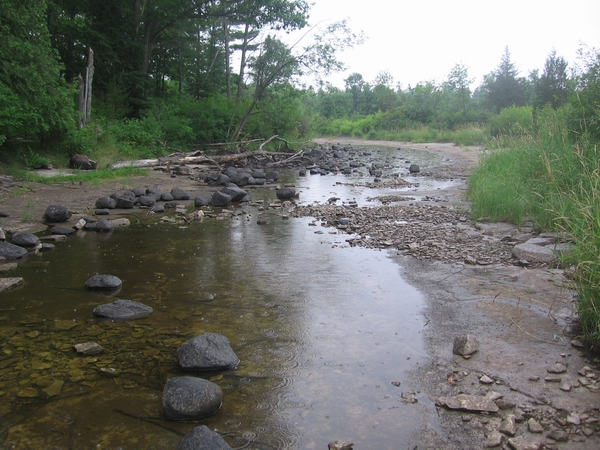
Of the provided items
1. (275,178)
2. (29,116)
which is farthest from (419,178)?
(29,116)

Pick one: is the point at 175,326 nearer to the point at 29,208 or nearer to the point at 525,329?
the point at 525,329

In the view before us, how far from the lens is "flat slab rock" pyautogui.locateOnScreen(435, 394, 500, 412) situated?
356 cm

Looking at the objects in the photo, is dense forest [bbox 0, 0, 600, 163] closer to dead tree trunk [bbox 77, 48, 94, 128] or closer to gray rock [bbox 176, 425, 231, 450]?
dead tree trunk [bbox 77, 48, 94, 128]

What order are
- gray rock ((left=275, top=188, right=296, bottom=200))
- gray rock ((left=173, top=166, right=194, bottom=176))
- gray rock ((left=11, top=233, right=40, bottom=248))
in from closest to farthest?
gray rock ((left=11, top=233, right=40, bottom=248)), gray rock ((left=275, top=188, right=296, bottom=200)), gray rock ((left=173, top=166, right=194, bottom=176))

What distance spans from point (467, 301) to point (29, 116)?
494 inches

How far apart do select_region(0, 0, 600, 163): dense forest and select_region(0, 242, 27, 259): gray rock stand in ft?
19.5

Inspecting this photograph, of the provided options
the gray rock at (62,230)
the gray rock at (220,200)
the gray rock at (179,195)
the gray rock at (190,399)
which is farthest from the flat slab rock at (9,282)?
the gray rock at (179,195)

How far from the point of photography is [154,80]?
84.8ft

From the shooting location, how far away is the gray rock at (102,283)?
245 inches

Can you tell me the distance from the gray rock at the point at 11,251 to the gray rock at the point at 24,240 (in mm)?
349

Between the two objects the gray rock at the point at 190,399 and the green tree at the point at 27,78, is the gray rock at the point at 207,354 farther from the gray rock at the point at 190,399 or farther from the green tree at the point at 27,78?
the green tree at the point at 27,78

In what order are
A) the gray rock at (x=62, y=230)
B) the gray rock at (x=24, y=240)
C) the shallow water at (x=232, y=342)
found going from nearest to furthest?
the shallow water at (x=232, y=342), the gray rock at (x=24, y=240), the gray rock at (x=62, y=230)

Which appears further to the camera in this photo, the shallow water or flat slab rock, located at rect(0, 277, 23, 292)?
flat slab rock, located at rect(0, 277, 23, 292)

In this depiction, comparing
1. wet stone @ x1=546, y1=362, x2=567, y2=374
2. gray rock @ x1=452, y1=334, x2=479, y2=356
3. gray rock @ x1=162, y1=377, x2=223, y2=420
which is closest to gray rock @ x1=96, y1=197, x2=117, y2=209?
gray rock @ x1=162, y1=377, x2=223, y2=420
